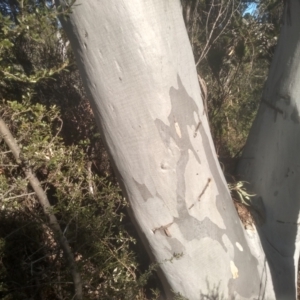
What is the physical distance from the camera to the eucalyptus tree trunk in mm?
2594

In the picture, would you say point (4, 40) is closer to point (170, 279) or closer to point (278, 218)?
point (170, 279)

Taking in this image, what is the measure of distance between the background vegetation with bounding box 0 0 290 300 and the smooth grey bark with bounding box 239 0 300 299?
1.02ft

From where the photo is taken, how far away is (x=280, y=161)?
11.0 ft

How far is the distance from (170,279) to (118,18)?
178 cm

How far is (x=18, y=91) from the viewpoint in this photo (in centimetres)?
391

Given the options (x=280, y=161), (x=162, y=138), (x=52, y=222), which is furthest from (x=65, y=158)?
(x=280, y=161)

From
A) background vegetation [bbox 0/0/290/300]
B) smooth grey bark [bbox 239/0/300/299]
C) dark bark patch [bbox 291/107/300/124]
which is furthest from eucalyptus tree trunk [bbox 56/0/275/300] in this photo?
dark bark patch [bbox 291/107/300/124]

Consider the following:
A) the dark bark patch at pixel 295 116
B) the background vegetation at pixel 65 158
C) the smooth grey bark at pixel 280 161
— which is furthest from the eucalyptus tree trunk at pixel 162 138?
the dark bark patch at pixel 295 116

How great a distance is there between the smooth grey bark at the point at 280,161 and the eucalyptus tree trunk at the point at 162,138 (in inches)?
16.8

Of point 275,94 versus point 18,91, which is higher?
point 18,91

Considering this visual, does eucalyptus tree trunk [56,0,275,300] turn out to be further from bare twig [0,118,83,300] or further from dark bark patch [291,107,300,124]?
dark bark patch [291,107,300,124]

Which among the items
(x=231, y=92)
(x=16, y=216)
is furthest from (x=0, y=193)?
(x=231, y=92)

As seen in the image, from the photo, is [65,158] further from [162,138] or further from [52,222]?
[162,138]

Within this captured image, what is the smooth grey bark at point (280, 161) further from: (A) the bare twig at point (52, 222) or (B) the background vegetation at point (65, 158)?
(A) the bare twig at point (52, 222)
